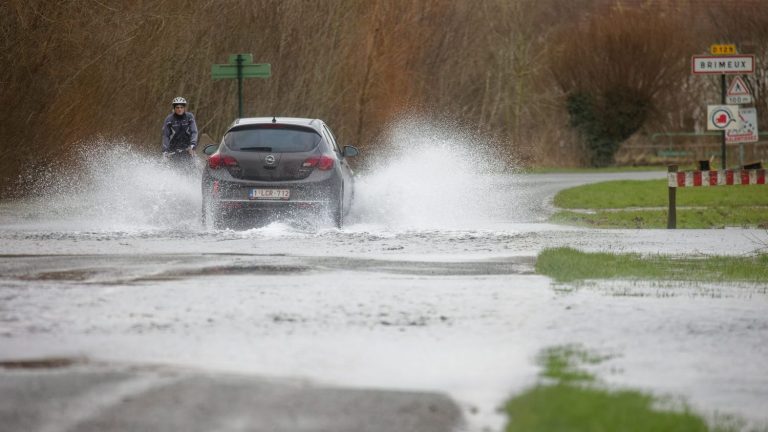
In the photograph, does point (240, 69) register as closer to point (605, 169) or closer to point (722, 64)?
point (722, 64)

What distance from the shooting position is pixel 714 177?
24906 mm

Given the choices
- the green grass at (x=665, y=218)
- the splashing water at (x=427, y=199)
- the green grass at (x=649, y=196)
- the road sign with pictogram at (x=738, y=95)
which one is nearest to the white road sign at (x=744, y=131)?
the road sign with pictogram at (x=738, y=95)

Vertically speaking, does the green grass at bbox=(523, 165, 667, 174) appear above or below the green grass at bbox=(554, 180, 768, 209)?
below

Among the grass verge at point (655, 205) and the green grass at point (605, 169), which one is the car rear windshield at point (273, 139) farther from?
the green grass at point (605, 169)

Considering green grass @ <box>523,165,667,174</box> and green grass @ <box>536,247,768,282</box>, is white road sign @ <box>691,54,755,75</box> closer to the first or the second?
green grass @ <box>536,247,768,282</box>

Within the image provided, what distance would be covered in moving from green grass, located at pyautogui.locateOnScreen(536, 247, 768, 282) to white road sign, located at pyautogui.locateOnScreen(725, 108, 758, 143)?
18.3 metres

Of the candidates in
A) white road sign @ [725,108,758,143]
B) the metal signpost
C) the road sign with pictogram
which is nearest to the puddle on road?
the metal signpost

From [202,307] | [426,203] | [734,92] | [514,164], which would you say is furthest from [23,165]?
[514,164]

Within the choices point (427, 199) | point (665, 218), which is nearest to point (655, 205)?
point (665, 218)

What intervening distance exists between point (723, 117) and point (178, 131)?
45.2 ft

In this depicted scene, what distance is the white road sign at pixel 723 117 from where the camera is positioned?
33.8m

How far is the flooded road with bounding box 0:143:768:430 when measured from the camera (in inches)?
349

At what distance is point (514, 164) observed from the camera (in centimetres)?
6122

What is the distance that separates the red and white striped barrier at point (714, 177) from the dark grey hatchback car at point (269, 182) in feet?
21.1
